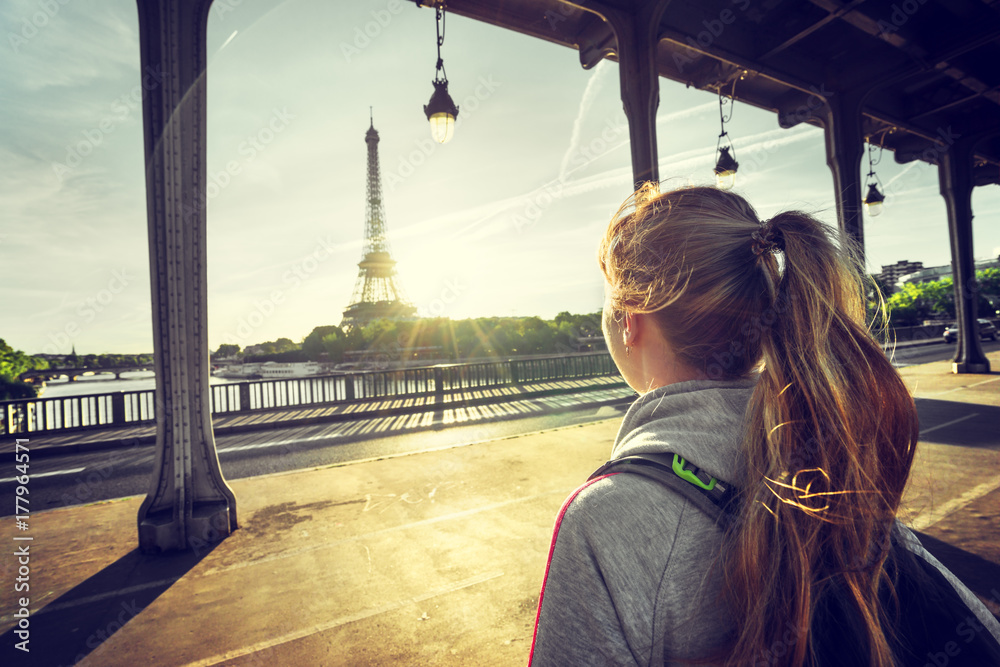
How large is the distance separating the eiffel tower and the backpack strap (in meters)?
56.1

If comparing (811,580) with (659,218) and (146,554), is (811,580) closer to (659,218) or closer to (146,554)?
(659,218)

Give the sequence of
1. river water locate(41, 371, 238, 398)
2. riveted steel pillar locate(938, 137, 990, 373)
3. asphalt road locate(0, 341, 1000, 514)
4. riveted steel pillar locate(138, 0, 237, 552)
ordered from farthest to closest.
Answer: river water locate(41, 371, 238, 398)
riveted steel pillar locate(938, 137, 990, 373)
asphalt road locate(0, 341, 1000, 514)
riveted steel pillar locate(138, 0, 237, 552)

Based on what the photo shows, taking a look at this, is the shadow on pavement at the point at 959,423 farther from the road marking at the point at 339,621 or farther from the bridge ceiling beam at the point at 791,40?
the road marking at the point at 339,621

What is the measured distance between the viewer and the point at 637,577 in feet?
2.76

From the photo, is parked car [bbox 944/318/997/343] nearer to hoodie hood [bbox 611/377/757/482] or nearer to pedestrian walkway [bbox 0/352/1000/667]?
pedestrian walkway [bbox 0/352/1000/667]

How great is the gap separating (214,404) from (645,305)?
17.1 m

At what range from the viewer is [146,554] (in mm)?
4387

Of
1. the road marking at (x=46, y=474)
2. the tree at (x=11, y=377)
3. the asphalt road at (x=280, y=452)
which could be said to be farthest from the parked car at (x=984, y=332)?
the tree at (x=11, y=377)

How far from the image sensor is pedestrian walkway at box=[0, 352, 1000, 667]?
298 centimetres

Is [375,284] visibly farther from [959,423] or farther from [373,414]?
[959,423]

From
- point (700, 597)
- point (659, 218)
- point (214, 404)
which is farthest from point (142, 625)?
point (214, 404)

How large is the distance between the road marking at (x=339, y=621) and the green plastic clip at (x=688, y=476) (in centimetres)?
313

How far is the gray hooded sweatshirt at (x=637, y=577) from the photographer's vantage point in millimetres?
837

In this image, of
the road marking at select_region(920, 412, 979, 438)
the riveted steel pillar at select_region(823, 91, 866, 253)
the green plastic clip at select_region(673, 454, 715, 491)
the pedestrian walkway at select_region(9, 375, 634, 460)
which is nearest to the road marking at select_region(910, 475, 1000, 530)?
the road marking at select_region(920, 412, 979, 438)
